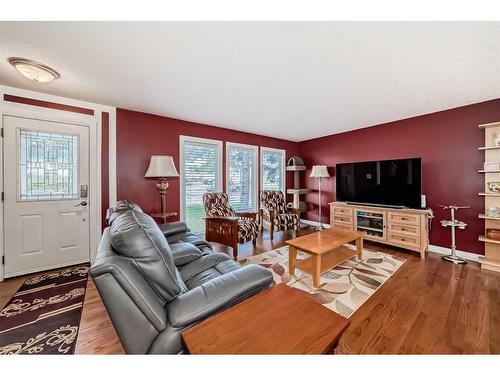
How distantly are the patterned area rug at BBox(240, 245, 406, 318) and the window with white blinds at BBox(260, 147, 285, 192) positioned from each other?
2124mm

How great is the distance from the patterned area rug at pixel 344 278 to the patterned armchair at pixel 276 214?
71 cm

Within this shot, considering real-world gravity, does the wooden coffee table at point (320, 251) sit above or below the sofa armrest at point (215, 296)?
below

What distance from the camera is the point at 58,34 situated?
151cm

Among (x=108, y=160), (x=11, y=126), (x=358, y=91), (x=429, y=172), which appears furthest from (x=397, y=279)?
(x=11, y=126)

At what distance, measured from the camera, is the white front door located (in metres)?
2.45

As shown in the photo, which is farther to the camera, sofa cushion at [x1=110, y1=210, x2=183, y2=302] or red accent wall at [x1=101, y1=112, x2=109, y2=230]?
red accent wall at [x1=101, y1=112, x2=109, y2=230]

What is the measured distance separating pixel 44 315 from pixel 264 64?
2.97 metres

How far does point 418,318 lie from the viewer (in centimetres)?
171

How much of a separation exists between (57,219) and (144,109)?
6.27ft

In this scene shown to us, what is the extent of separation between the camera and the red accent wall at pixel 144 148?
10.2 feet

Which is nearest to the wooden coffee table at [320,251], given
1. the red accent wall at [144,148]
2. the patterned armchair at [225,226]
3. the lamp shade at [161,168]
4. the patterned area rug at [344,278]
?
the patterned area rug at [344,278]

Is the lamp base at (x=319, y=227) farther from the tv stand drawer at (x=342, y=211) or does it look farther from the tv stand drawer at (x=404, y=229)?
the tv stand drawer at (x=404, y=229)

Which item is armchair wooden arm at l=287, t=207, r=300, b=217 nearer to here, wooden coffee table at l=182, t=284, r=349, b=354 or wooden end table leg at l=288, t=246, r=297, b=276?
wooden end table leg at l=288, t=246, r=297, b=276

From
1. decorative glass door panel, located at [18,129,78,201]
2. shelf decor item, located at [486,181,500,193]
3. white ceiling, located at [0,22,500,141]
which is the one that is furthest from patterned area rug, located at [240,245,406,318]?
decorative glass door panel, located at [18,129,78,201]
